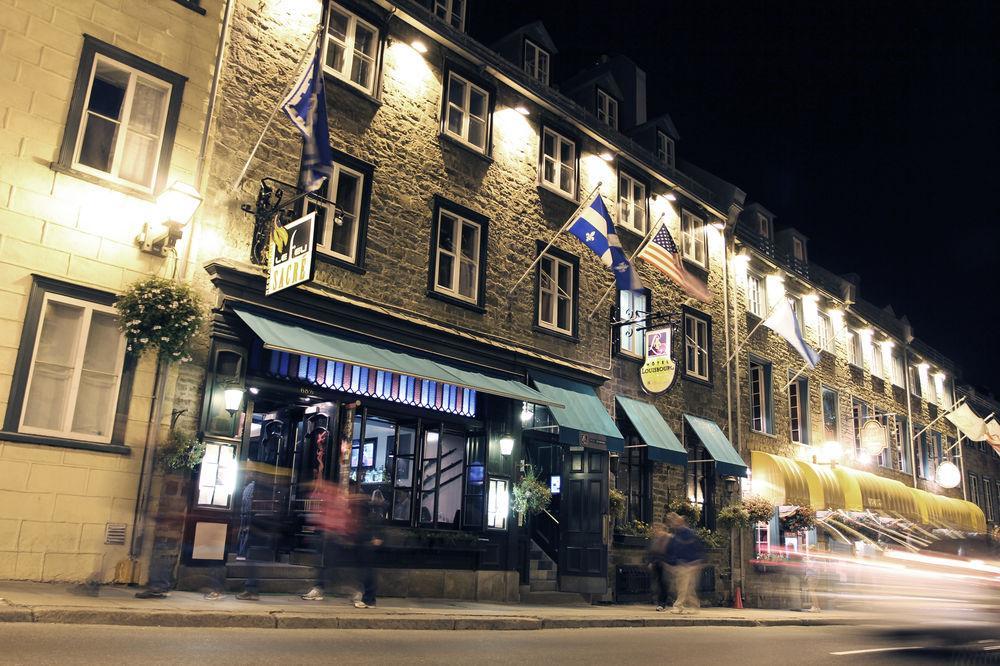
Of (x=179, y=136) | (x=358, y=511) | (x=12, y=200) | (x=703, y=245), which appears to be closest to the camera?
(x=12, y=200)

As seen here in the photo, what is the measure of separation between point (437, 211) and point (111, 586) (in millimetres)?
8909

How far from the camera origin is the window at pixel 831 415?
29.1 metres

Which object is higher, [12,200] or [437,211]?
[437,211]

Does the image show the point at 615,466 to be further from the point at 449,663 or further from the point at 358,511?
the point at 449,663

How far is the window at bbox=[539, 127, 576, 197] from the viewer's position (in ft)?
63.7

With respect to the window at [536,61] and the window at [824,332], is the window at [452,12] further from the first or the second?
the window at [824,332]

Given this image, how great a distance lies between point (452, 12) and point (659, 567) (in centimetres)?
1295

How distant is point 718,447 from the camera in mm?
22078

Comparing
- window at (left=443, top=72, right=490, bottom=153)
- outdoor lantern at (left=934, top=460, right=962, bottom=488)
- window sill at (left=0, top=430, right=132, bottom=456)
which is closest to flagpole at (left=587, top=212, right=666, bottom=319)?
window at (left=443, top=72, right=490, bottom=153)

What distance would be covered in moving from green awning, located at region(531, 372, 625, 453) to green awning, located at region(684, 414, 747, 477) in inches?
161

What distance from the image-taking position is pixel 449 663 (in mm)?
7477


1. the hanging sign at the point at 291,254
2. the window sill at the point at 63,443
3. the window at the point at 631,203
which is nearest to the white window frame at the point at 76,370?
the window sill at the point at 63,443

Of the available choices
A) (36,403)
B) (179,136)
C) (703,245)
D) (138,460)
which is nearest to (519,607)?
(138,460)

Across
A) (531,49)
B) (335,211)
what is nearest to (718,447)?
(531,49)
